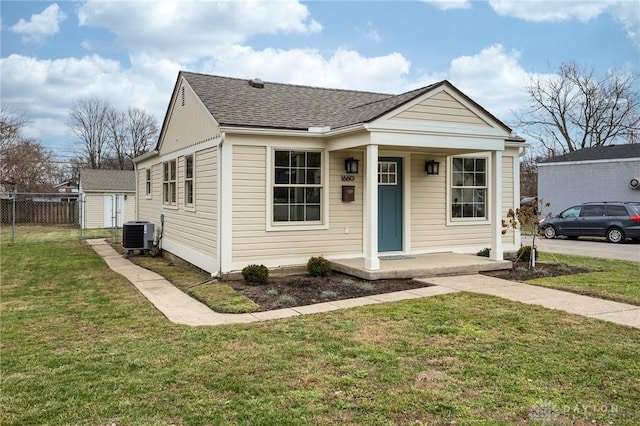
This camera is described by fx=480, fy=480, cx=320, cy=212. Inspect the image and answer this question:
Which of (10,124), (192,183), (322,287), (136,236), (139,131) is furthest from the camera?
(139,131)

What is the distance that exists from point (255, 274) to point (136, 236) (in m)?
6.61

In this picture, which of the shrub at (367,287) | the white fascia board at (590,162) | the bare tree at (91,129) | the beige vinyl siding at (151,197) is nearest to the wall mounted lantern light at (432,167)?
the shrub at (367,287)

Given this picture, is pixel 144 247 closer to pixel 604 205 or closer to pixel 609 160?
pixel 604 205

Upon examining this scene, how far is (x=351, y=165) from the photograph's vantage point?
991 cm

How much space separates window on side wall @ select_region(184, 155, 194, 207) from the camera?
37.3 ft

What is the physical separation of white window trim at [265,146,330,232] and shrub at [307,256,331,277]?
0.74 m

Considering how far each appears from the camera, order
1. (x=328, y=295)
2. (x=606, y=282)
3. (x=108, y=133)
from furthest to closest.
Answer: (x=108, y=133) < (x=606, y=282) < (x=328, y=295)

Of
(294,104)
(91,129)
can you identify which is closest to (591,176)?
(294,104)

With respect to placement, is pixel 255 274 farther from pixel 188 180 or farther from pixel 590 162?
pixel 590 162

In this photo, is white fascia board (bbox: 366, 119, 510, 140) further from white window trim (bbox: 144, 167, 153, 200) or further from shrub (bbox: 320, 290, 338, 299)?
white window trim (bbox: 144, 167, 153, 200)

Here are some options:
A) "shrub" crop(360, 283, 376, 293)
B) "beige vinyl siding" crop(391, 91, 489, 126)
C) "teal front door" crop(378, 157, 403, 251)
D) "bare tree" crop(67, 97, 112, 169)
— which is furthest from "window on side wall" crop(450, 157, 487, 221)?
"bare tree" crop(67, 97, 112, 169)

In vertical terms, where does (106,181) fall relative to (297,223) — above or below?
above

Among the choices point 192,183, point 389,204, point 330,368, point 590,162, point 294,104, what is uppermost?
point 294,104

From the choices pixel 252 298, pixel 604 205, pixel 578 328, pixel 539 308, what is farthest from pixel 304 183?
pixel 604 205
